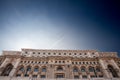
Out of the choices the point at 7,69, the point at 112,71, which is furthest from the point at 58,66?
the point at 112,71

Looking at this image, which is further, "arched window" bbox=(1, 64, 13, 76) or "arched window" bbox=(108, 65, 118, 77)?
"arched window" bbox=(108, 65, 118, 77)

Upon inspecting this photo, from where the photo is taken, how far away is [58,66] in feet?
142

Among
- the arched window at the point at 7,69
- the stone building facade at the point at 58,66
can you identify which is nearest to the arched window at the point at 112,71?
the stone building facade at the point at 58,66

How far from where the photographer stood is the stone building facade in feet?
131

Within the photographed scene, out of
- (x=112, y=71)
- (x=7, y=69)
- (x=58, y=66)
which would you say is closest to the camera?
(x=7, y=69)

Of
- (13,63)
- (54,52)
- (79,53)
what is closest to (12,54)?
(13,63)

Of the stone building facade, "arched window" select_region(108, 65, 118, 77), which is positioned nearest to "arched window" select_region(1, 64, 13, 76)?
the stone building facade

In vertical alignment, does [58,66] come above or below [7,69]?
above

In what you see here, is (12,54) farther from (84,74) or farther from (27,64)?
(84,74)

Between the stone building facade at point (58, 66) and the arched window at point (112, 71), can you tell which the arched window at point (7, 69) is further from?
the arched window at point (112, 71)

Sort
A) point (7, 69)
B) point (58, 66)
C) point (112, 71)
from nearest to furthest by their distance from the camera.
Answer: point (7, 69), point (112, 71), point (58, 66)

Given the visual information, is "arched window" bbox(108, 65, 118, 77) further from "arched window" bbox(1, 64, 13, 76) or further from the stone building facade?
"arched window" bbox(1, 64, 13, 76)

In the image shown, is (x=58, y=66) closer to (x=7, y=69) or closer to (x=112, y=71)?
(x=7, y=69)

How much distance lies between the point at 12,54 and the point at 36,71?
16567mm
